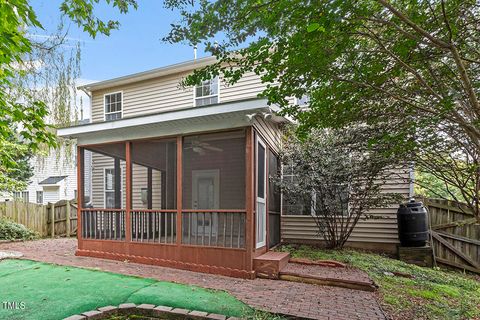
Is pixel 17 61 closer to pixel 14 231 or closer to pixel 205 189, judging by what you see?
pixel 205 189

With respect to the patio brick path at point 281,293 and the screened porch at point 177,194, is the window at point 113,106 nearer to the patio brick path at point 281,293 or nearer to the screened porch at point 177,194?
the screened porch at point 177,194

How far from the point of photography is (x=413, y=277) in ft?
18.5

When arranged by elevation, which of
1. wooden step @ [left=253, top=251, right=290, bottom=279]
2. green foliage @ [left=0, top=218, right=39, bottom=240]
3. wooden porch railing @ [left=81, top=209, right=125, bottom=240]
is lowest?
green foliage @ [left=0, top=218, right=39, bottom=240]

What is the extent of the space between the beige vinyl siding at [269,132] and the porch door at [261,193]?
0.22m

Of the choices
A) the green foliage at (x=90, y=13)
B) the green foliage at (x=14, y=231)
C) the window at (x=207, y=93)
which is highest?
the window at (x=207, y=93)

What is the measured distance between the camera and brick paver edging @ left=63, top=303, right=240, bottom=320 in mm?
3275

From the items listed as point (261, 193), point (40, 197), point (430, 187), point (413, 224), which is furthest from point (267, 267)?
point (40, 197)

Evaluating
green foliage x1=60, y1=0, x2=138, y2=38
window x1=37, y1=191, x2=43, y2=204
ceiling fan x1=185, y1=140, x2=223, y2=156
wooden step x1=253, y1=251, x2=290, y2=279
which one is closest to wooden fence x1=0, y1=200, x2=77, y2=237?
ceiling fan x1=185, y1=140, x2=223, y2=156

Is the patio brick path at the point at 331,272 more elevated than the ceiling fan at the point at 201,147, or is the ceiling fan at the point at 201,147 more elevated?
the ceiling fan at the point at 201,147

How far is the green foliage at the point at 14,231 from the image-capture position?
9.53 metres

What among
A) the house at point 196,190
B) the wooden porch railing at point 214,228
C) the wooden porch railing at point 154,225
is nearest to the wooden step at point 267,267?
the house at point 196,190

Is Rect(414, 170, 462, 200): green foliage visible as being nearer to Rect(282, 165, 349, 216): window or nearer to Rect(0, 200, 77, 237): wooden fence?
Rect(282, 165, 349, 216): window

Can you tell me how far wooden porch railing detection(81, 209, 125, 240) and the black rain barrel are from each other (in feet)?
22.7

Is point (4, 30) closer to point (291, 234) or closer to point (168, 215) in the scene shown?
point (168, 215)
